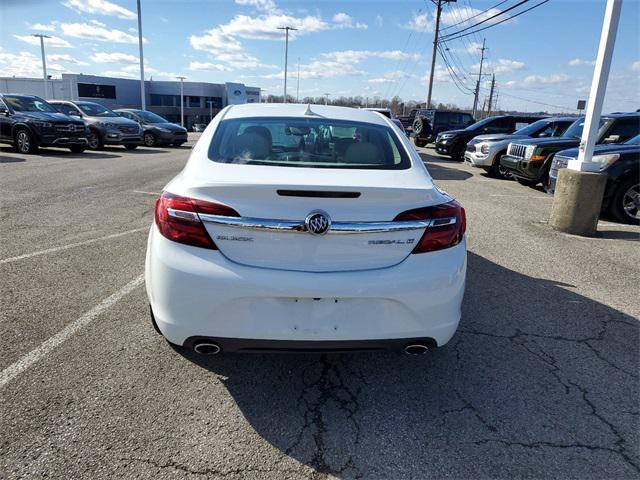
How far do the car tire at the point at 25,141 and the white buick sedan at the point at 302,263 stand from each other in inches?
589

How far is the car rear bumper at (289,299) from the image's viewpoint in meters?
2.38

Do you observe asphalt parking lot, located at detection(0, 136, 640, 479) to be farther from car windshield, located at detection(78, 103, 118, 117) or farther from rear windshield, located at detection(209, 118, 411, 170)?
car windshield, located at detection(78, 103, 118, 117)

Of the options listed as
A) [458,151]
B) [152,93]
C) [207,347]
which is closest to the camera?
[207,347]

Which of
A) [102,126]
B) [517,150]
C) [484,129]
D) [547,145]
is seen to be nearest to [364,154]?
[547,145]

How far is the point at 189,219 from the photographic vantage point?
2420 millimetres

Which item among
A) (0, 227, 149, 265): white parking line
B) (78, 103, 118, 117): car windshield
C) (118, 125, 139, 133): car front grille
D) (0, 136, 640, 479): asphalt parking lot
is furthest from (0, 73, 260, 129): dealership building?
(0, 136, 640, 479): asphalt parking lot

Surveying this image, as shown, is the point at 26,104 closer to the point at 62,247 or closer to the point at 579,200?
the point at 62,247

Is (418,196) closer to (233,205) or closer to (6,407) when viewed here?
(233,205)

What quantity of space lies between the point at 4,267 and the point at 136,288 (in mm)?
1539

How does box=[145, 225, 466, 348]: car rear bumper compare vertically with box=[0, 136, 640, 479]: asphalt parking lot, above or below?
above

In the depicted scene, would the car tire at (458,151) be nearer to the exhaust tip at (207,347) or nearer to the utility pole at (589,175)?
the utility pole at (589,175)

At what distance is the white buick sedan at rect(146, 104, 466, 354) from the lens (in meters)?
2.38

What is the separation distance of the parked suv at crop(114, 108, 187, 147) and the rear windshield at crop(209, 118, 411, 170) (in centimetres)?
1902

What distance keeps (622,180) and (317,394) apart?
23.2ft
